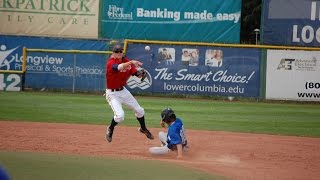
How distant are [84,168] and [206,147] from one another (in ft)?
13.3

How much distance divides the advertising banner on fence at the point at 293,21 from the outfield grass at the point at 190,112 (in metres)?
2.87

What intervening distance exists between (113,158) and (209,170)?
1629 mm

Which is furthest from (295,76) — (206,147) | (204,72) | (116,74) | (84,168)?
(84,168)

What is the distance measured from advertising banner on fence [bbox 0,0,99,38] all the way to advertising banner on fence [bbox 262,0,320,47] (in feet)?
24.8

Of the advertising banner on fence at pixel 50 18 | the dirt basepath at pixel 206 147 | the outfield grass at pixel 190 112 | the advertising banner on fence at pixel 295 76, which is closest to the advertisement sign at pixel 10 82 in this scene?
the outfield grass at pixel 190 112

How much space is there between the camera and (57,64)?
91.5ft

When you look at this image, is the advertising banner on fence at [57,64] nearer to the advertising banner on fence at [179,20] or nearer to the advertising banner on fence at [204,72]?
the advertising banner on fence at [204,72]

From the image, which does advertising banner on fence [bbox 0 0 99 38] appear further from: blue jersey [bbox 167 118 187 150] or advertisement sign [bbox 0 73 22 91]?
blue jersey [bbox 167 118 187 150]

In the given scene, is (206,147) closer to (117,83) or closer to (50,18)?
(117,83)

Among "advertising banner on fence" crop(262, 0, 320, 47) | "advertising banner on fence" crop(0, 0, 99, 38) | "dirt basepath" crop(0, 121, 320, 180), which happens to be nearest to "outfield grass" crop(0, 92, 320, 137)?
"dirt basepath" crop(0, 121, 320, 180)

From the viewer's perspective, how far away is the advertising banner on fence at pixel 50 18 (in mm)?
29562

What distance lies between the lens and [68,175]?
8422 mm

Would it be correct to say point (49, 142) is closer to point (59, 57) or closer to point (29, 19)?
point (59, 57)

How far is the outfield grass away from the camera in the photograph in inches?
670
